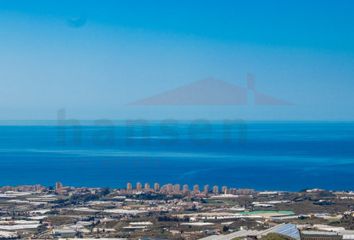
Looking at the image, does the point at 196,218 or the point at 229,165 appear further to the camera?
the point at 229,165

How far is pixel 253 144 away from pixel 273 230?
79588mm

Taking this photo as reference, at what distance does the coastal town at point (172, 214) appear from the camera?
90.3 feet

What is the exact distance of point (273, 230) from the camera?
24.7 metres

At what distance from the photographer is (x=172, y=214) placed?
112ft

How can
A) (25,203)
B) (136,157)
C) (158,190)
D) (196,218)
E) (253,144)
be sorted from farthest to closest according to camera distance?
(253,144)
(136,157)
(158,190)
(25,203)
(196,218)

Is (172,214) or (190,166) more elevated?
(172,214)

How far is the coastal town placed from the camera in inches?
1084

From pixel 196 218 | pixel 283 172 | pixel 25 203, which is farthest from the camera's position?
pixel 283 172

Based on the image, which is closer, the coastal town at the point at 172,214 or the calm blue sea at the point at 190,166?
the coastal town at the point at 172,214

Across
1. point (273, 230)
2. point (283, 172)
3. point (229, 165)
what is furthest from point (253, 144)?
point (273, 230)

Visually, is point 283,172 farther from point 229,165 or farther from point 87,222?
point 87,222

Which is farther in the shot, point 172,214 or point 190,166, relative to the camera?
point 190,166

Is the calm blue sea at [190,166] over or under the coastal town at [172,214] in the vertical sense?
under

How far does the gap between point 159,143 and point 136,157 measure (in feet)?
92.5
